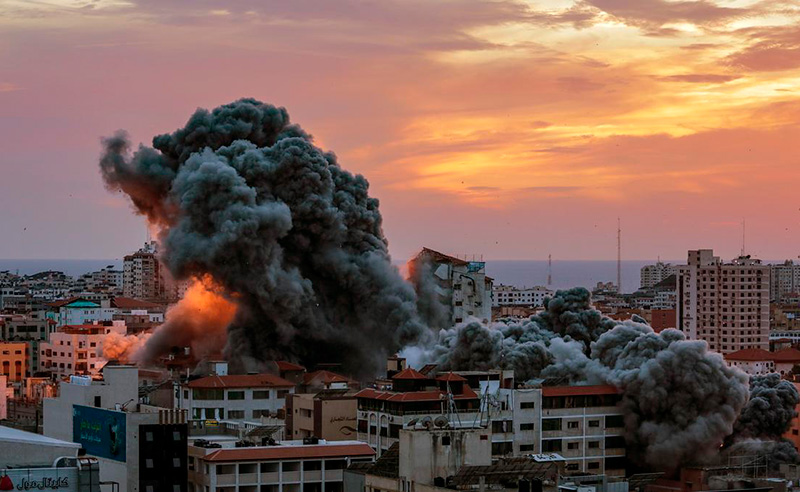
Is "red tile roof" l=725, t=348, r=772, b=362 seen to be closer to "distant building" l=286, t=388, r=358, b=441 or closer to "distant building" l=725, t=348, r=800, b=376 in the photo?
"distant building" l=725, t=348, r=800, b=376

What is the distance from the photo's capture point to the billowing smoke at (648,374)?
2945 inches

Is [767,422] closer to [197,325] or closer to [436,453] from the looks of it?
[436,453]

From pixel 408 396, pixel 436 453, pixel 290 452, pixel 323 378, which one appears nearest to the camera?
pixel 436 453

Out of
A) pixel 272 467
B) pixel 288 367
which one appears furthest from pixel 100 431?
pixel 288 367

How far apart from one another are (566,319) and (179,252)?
784 inches

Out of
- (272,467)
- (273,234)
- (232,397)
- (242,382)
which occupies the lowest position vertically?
(272,467)

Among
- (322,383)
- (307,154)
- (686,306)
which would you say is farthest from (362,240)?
(686,306)

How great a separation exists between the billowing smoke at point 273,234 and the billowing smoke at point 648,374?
35.8ft

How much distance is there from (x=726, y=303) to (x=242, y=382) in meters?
75.0

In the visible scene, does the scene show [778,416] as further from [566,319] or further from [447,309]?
[447,309]

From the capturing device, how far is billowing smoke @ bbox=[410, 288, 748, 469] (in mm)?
74812

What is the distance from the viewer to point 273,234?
96.6 metres

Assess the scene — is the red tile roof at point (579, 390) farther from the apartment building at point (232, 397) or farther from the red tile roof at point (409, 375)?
the apartment building at point (232, 397)

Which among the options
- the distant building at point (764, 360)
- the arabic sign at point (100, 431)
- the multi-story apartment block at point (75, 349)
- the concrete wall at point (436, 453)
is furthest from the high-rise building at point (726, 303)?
the concrete wall at point (436, 453)
